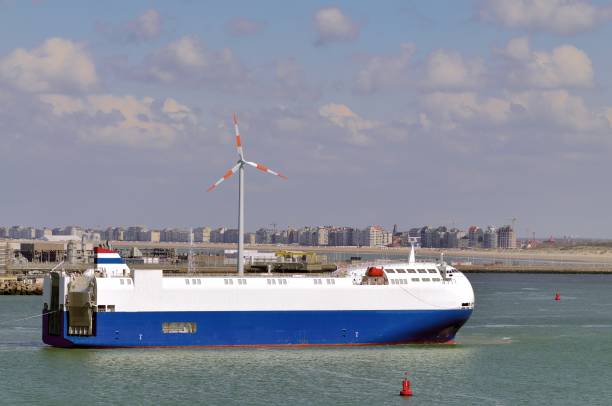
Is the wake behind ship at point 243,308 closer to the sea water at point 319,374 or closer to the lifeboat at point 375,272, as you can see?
the lifeboat at point 375,272

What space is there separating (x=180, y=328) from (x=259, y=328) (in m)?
3.60

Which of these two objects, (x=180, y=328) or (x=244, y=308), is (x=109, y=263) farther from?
(x=244, y=308)

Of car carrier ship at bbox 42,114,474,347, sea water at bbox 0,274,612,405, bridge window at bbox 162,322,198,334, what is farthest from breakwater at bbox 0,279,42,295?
bridge window at bbox 162,322,198,334

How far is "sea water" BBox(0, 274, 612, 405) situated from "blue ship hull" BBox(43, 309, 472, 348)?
0.52m

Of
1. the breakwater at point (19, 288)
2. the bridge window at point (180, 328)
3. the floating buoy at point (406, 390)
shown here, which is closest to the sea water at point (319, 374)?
the floating buoy at point (406, 390)

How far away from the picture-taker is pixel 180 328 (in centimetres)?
5109

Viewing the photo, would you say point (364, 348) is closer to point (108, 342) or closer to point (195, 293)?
point (195, 293)

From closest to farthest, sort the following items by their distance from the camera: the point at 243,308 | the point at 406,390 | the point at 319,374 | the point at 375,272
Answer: the point at 406,390 → the point at 319,374 → the point at 243,308 → the point at 375,272

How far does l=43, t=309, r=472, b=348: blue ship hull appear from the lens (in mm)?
50562

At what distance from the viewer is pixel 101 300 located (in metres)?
50.4

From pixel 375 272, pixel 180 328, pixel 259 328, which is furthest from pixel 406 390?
pixel 180 328

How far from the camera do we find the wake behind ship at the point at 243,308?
1996 inches

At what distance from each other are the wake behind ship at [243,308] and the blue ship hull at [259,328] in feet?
0.15

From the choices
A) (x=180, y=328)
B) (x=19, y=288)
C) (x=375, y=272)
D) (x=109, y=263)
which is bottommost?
(x=180, y=328)
